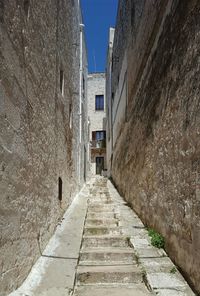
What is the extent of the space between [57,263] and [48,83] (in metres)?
3.04

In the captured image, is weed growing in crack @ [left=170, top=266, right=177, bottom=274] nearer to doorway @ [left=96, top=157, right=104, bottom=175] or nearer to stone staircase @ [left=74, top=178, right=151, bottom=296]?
stone staircase @ [left=74, top=178, right=151, bottom=296]

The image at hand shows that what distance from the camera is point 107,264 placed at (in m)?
4.67

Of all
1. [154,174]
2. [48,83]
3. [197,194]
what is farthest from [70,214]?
[197,194]

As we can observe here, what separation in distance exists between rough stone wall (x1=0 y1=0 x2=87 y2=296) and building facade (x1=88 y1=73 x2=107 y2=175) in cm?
2228

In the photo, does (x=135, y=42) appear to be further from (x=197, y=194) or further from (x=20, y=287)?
(x=20, y=287)

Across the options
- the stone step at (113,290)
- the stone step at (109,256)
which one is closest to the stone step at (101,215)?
the stone step at (109,256)

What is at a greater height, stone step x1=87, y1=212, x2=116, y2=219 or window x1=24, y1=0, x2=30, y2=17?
window x1=24, y1=0, x2=30, y2=17

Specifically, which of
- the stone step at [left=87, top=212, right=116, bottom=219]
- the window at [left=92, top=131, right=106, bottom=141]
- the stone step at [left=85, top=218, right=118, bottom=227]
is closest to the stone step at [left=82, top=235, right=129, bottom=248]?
the stone step at [left=85, top=218, right=118, bottom=227]

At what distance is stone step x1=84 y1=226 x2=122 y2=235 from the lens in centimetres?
601

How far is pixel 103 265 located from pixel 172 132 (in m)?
2.13

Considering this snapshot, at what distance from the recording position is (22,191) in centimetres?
398

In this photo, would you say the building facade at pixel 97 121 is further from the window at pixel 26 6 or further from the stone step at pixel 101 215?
the window at pixel 26 6

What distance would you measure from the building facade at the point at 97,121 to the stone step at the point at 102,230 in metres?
22.6

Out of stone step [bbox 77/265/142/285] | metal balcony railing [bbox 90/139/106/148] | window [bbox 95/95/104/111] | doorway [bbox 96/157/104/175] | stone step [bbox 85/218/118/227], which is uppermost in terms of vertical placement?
window [bbox 95/95/104/111]
